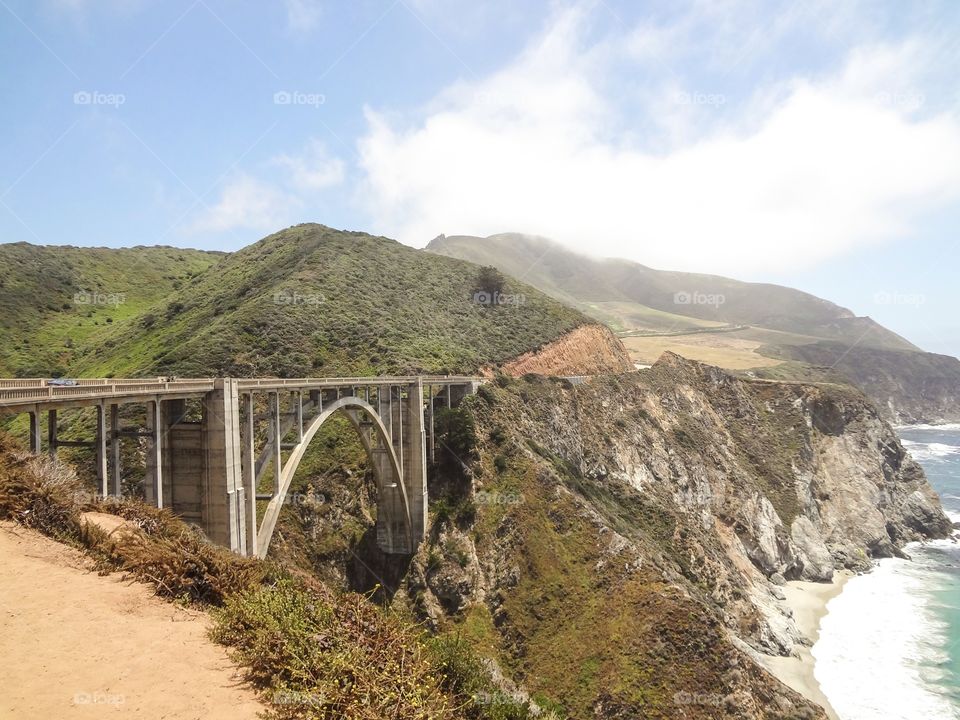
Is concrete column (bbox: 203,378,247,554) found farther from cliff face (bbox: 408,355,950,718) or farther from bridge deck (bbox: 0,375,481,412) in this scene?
cliff face (bbox: 408,355,950,718)

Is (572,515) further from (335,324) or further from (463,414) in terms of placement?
(335,324)

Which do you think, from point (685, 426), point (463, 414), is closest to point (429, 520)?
point (463, 414)

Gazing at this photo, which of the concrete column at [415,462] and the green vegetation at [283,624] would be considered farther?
the concrete column at [415,462]

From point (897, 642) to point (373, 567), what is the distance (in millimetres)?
38870

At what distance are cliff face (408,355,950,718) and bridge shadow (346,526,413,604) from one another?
121cm

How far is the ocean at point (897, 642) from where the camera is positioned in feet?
109

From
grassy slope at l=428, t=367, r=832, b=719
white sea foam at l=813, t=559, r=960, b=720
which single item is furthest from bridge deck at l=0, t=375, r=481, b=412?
white sea foam at l=813, t=559, r=960, b=720

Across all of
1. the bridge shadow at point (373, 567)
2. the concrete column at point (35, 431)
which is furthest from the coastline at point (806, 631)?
the concrete column at point (35, 431)

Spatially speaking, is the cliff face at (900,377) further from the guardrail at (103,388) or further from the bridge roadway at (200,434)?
the guardrail at (103,388)

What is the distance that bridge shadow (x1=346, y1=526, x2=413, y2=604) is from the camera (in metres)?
35.4

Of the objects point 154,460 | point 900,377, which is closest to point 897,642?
point 154,460

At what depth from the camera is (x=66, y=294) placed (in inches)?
3142

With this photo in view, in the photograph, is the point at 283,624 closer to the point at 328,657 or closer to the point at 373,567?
the point at 328,657

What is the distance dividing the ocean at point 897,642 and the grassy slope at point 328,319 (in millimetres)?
38231
